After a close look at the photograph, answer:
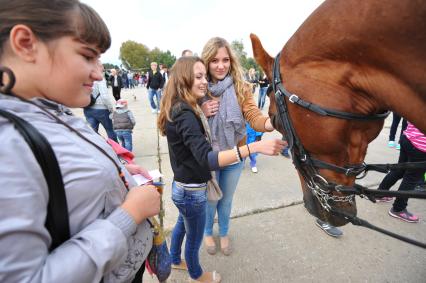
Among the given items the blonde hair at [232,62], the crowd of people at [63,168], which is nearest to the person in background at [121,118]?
the blonde hair at [232,62]

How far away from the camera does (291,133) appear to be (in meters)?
1.21

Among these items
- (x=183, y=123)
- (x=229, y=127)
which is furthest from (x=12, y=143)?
(x=229, y=127)

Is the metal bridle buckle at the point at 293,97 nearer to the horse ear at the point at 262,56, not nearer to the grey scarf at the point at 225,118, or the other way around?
the horse ear at the point at 262,56

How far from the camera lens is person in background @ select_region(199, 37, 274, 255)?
201cm

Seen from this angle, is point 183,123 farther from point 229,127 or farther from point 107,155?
point 107,155

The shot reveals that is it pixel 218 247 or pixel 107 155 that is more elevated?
pixel 107 155

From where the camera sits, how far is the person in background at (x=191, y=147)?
59.7 inches

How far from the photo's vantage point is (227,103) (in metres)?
2.02

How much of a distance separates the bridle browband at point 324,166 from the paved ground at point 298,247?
1.16 meters

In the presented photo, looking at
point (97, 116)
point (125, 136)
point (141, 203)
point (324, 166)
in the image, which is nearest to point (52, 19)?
point (141, 203)

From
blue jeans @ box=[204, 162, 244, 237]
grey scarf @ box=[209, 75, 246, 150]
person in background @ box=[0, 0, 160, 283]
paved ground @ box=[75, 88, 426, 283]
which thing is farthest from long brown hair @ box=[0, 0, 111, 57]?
paved ground @ box=[75, 88, 426, 283]

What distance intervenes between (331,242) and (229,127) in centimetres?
167

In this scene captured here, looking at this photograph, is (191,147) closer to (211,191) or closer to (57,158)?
(211,191)

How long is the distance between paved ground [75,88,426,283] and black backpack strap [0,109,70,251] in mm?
1759
